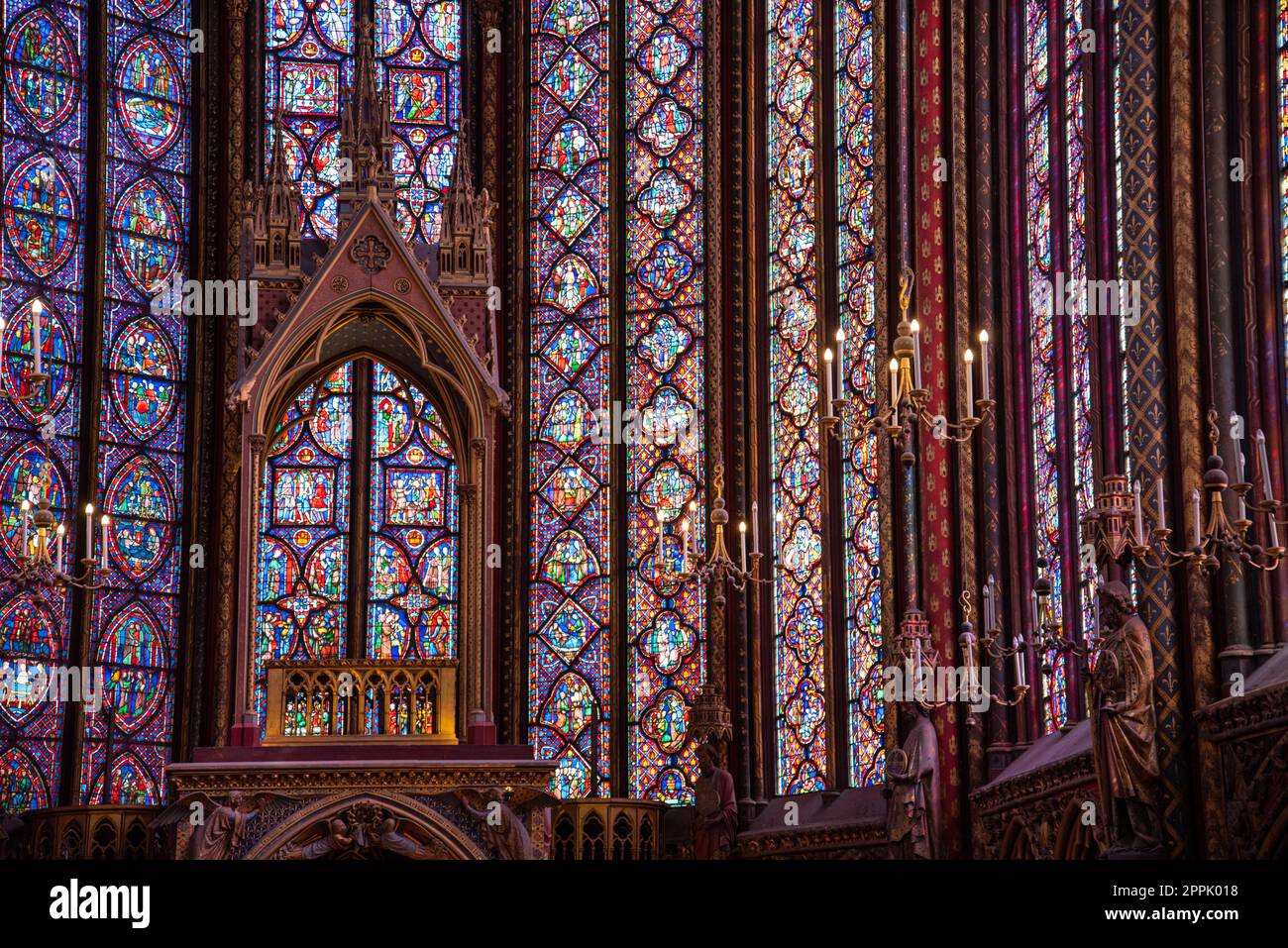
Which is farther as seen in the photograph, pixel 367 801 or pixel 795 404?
pixel 795 404

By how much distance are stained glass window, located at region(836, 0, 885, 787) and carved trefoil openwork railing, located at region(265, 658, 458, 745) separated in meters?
3.98

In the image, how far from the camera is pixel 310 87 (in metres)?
25.4

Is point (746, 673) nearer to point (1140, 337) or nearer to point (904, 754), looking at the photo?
point (904, 754)

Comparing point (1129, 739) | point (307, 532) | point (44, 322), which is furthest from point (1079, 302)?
point (44, 322)

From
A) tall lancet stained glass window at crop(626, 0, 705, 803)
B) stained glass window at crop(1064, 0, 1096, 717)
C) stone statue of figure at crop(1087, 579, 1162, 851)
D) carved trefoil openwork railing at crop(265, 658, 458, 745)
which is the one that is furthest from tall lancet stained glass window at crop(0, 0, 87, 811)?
stone statue of figure at crop(1087, 579, 1162, 851)

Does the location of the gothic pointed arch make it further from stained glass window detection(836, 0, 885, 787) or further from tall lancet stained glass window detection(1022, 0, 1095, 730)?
tall lancet stained glass window detection(1022, 0, 1095, 730)

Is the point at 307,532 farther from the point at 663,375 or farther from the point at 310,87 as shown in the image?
the point at 310,87

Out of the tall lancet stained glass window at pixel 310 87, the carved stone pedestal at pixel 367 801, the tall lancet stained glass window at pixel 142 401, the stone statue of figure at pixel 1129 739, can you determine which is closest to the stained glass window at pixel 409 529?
the tall lancet stained glass window at pixel 142 401

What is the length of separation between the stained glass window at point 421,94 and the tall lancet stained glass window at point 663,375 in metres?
2.22

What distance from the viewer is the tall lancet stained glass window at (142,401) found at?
22.9 meters

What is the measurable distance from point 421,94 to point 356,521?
17.6ft

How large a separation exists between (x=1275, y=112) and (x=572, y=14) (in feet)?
42.9

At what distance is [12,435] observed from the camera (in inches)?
899

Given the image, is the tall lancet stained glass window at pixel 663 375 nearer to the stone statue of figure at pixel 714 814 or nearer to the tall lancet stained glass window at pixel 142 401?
the stone statue of figure at pixel 714 814
